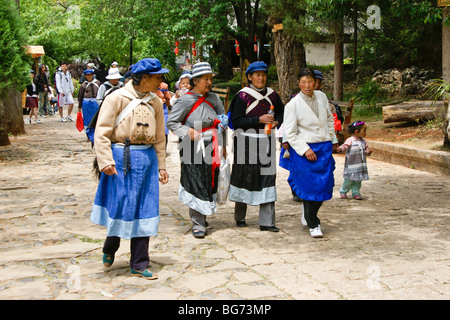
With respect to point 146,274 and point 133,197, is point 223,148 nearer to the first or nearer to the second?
point 133,197

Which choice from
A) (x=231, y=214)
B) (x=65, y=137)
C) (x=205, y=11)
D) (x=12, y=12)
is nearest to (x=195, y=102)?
(x=231, y=214)

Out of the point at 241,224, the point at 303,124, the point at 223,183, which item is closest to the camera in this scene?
the point at 303,124

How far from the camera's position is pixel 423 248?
219 inches

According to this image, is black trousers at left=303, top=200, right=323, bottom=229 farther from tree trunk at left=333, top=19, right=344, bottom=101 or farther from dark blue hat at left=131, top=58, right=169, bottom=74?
tree trunk at left=333, top=19, right=344, bottom=101

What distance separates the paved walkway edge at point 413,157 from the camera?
9500mm

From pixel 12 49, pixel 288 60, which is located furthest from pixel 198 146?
pixel 288 60

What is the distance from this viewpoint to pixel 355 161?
306 inches

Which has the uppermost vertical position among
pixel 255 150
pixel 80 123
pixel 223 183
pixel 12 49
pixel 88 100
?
pixel 12 49

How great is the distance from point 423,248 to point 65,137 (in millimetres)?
11087

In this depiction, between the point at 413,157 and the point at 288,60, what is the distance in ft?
22.7

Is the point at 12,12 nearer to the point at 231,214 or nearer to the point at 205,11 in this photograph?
the point at 231,214

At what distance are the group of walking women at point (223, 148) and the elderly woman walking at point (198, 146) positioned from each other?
1cm

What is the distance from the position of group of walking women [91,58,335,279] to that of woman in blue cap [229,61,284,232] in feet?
0.04

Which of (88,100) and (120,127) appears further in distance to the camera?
(88,100)
